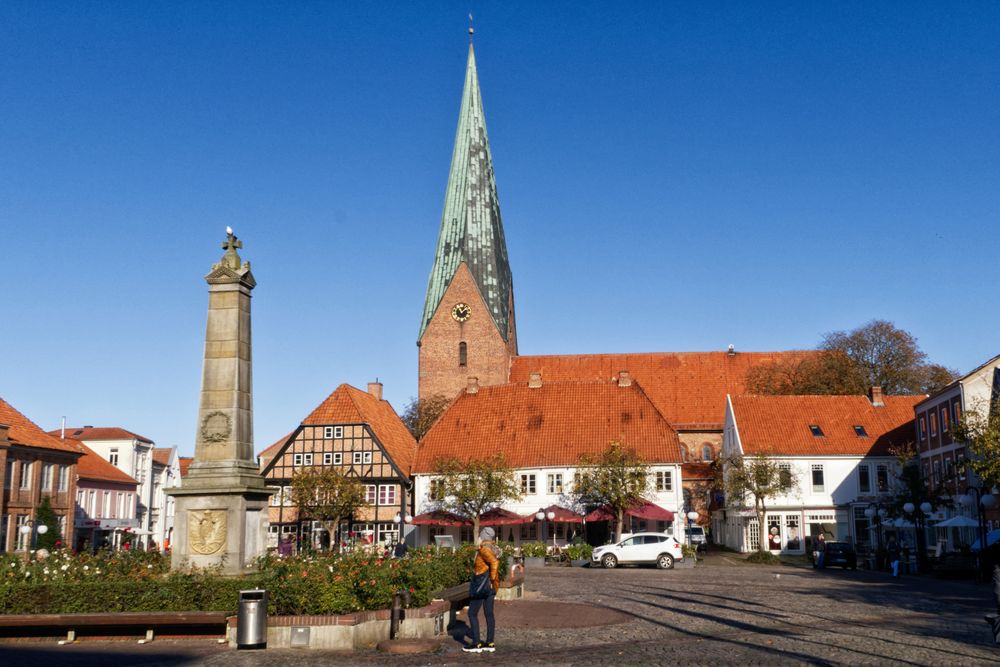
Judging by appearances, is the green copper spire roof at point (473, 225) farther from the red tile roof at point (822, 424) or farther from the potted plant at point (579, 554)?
the potted plant at point (579, 554)

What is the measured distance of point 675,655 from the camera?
13570 mm

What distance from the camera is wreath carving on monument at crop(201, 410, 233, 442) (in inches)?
693

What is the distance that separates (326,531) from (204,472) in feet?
121

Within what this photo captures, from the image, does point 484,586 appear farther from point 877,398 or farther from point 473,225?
point 473,225

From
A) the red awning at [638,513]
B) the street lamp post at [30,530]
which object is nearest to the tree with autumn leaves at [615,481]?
the red awning at [638,513]

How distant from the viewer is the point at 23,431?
1893 inches

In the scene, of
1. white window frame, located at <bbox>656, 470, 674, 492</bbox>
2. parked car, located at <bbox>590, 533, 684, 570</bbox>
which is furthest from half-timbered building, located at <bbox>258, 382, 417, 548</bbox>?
parked car, located at <bbox>590, 533, 684, 570</bbox>

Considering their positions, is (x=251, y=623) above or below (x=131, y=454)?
below

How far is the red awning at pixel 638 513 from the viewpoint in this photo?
48.8m

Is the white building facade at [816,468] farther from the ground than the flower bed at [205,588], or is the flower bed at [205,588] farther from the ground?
the white building facade at [816,468]

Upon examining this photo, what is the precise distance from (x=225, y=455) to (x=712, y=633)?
8.74m

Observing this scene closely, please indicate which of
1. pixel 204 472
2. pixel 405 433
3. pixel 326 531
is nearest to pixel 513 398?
pixel 405 433

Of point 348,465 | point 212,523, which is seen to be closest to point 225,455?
point 212,523

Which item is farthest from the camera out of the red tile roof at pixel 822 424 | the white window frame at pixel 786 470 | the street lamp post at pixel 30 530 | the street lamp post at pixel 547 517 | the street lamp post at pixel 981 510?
the red tile roof at pixel 822 424
